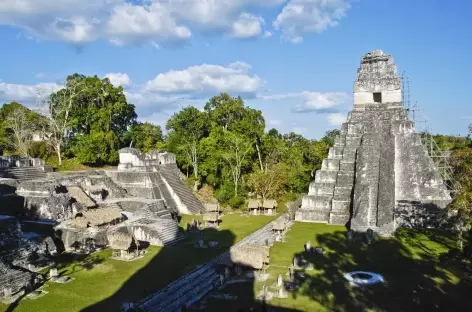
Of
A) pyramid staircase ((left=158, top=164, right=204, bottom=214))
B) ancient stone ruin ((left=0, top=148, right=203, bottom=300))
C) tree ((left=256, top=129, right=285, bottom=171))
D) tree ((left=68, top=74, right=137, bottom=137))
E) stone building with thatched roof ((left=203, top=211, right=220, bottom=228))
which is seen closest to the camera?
ancient stone ruin ((left=0, top=148, right=203, bottom=300))

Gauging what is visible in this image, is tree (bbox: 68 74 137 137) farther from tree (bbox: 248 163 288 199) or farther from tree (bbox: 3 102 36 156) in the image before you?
tree (bbox: 248 163 288 199)

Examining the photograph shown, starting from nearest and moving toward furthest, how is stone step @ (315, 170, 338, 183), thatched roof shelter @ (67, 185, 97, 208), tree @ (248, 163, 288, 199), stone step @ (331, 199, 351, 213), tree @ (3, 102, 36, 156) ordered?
thatched roof shelter @ (67, 185, 97, 208)
stone step @ (331, 199, 351, 213)
stone step @ (315, 170, 338, 183)
tree @ (248, 163, 288, 199)
tree @ (3, 102, 36, 156)

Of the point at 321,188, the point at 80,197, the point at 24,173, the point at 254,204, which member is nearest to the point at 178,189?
the point at 254,204

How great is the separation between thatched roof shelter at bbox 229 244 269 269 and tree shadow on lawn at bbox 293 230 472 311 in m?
1.52

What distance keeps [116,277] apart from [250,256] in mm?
4262

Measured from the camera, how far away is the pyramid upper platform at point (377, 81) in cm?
2450

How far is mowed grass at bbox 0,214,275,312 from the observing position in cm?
1099

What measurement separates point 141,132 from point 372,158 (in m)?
22.9

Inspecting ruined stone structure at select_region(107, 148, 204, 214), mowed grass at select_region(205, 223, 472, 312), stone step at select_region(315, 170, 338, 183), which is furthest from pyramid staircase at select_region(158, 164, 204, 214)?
mowed grass at select_region(205, 223, 472, 312)

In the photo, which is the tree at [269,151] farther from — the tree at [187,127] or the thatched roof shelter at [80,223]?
the thatched roof shelter at [80,223]

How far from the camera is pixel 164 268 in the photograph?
46.0 feet

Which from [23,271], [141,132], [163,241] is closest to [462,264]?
[163,241]

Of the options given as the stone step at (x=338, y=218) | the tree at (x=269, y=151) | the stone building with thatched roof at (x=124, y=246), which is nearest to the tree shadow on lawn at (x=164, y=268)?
the stone building with thatched roof at (x=124, y=246)

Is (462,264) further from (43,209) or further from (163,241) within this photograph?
(43,209)
